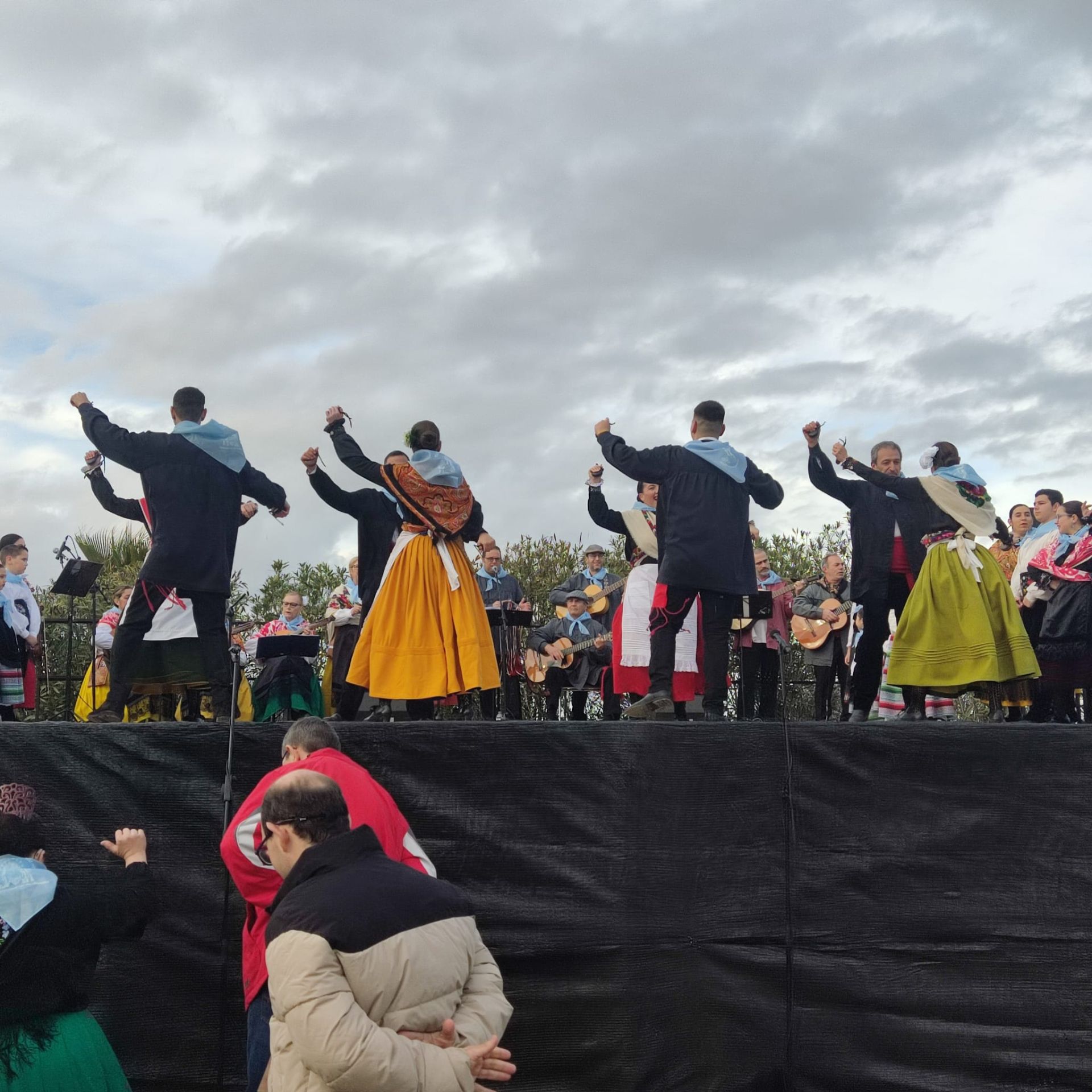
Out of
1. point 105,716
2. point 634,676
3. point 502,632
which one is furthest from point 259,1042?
point 502,632

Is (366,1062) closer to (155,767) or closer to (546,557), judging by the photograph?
(155,767)

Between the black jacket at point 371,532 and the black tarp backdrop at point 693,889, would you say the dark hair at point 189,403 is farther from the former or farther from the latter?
the black tarp backdrop at point 693,889

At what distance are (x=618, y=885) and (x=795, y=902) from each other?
29.2 inches

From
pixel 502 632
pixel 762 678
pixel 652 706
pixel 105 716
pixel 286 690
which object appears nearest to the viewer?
pixel 105 716

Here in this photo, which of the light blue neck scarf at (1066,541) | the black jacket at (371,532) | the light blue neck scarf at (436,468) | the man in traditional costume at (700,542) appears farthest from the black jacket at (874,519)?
the black jacket at (371,532)

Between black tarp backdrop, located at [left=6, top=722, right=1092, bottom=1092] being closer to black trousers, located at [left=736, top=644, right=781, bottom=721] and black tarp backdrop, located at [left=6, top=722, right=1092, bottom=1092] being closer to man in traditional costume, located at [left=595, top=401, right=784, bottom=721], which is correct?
man in traditional costume, located at [left=595, top=401, right=784, bottom=721]

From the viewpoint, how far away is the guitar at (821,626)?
10055 millimetres

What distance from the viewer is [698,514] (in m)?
6.41

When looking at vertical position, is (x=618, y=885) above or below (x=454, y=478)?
below

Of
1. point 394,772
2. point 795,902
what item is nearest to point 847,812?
point 795,902

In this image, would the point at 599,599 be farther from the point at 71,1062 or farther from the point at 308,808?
the point at 308,808

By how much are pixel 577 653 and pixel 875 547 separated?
406 cm

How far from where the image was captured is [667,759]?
5.28 metres

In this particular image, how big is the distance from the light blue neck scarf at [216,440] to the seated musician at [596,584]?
456 centimetres
